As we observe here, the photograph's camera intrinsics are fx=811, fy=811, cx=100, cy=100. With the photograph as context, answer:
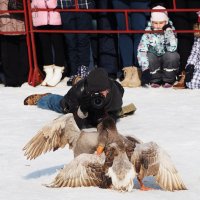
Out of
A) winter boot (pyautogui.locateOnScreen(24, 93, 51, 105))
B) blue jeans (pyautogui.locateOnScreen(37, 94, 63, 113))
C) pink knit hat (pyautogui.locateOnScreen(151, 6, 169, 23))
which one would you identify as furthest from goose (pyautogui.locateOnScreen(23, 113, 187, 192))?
pink knit hat (pyautogui.locateOnScreen(151, 6, 169, 23))

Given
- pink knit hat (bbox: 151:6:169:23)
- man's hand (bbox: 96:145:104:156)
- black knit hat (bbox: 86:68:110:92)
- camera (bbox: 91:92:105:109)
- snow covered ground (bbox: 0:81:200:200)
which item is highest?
pink knit hat (bbox: 151:6:169:23)

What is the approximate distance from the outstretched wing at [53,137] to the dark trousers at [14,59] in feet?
11.0

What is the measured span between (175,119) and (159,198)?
2333mm

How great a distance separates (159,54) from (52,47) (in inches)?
46.1

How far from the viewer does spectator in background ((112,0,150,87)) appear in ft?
27.6

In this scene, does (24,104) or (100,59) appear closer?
(24,104)

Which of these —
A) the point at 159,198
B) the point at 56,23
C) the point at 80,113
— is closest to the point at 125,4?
the point at 56,23

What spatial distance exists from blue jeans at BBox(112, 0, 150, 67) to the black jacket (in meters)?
1.52

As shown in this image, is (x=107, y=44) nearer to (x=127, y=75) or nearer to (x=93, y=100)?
(x=127, y=75)

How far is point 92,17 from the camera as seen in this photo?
8789mm

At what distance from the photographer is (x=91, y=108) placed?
236 inches

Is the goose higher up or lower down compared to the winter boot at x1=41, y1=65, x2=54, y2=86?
lower down

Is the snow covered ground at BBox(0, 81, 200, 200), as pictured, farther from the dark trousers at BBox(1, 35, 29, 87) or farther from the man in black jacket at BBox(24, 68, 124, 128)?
the man in black jacket at BBox(24, 68, 124, 128)

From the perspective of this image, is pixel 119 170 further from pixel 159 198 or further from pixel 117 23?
pixel 117 23
